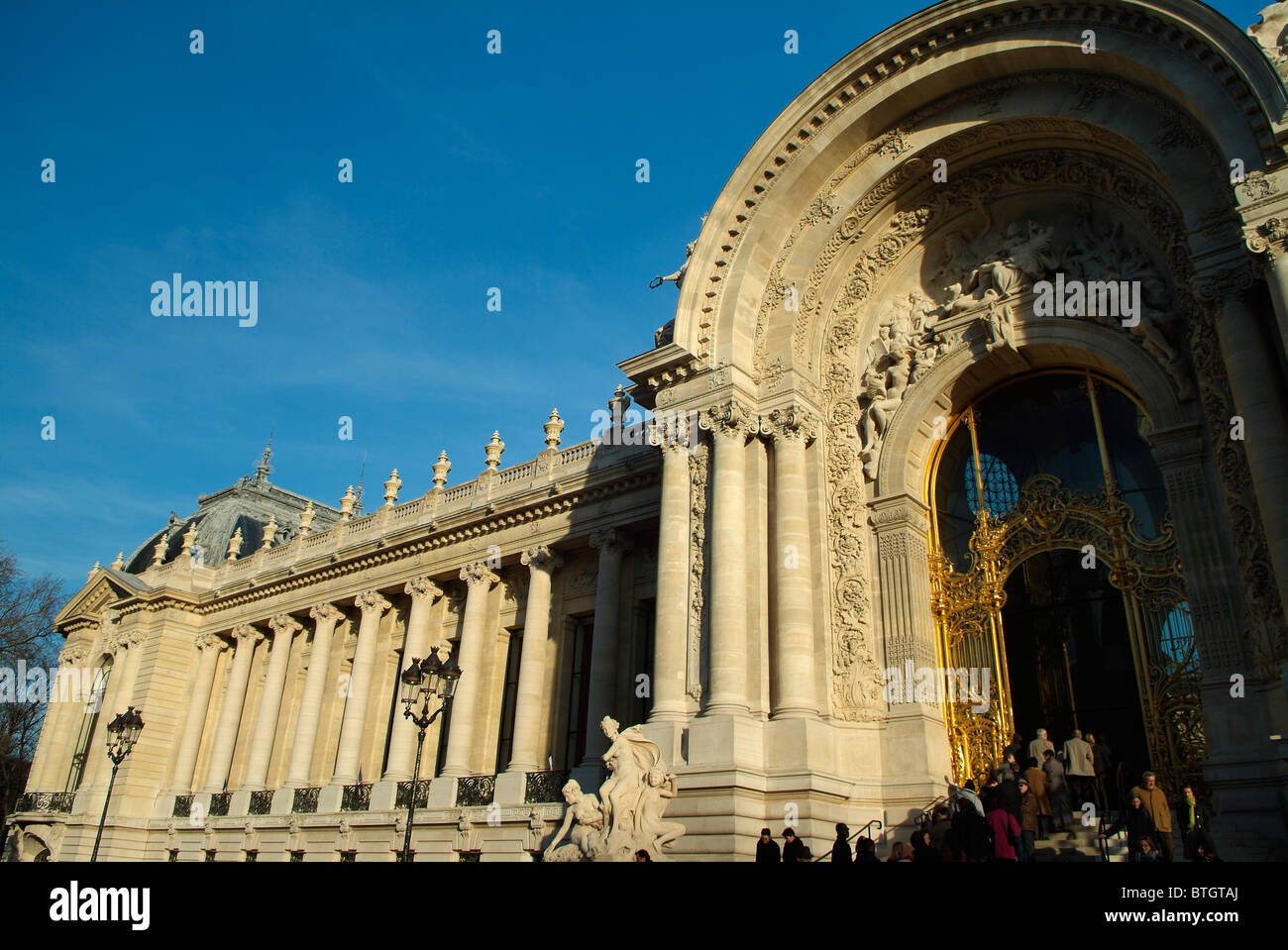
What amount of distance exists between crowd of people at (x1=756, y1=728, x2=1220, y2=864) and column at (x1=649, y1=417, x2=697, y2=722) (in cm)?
310

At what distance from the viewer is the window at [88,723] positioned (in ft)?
102

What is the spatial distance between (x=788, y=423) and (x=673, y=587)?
3.20m

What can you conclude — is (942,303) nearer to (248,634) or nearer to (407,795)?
(407,795)

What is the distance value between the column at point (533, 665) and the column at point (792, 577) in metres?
7.93

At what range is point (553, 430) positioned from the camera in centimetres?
2444

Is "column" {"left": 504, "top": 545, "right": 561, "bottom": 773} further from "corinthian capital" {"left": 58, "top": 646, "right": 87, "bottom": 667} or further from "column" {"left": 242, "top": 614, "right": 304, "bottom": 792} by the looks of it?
"corinthian capital" {"left": 58, "top": 646, "right": 87, "bottom": 667}

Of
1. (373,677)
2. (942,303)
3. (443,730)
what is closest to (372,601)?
(373,677)

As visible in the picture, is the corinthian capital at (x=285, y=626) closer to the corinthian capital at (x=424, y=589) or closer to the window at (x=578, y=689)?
the corinthian capital at (x=424, y=589)

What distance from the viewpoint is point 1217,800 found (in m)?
11.5
